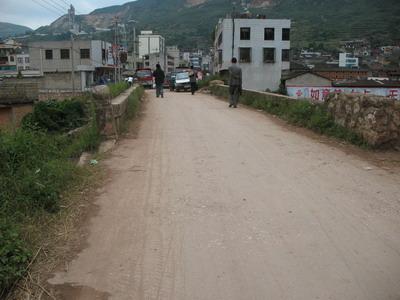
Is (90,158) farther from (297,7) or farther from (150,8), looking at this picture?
(150,8)

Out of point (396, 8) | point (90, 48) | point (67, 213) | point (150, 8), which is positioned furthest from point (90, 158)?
point (150, 8)

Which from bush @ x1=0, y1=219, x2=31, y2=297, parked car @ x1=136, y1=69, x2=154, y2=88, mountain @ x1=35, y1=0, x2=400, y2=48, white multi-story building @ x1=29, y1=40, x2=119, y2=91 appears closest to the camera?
bush @ x1=0, y1=219, x2=31, y2=297

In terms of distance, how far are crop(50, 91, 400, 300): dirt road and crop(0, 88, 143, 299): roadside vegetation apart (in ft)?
1.26

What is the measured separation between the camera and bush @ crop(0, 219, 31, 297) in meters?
3.58

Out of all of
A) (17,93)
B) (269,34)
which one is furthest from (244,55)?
(17,93)

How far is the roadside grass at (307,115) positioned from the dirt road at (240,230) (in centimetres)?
137

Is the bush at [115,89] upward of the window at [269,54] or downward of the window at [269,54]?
downward

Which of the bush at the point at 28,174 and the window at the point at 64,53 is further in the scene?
the window at the point at 64,53

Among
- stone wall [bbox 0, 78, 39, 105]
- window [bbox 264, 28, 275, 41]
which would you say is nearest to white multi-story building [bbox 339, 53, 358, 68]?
window [bbox 264, 28, 275, 41]

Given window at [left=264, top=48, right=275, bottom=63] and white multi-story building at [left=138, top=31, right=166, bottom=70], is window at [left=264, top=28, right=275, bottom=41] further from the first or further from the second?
white multi-story building at [left=138, top=31, right=166, bottom=70]

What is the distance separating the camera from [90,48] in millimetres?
77750

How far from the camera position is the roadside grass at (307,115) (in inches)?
379

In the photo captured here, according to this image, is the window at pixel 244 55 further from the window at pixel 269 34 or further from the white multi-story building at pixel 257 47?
the window at pixel 269 34

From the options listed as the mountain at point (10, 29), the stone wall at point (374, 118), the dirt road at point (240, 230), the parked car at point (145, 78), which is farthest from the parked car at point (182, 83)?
the mountain at point (10, 29)
